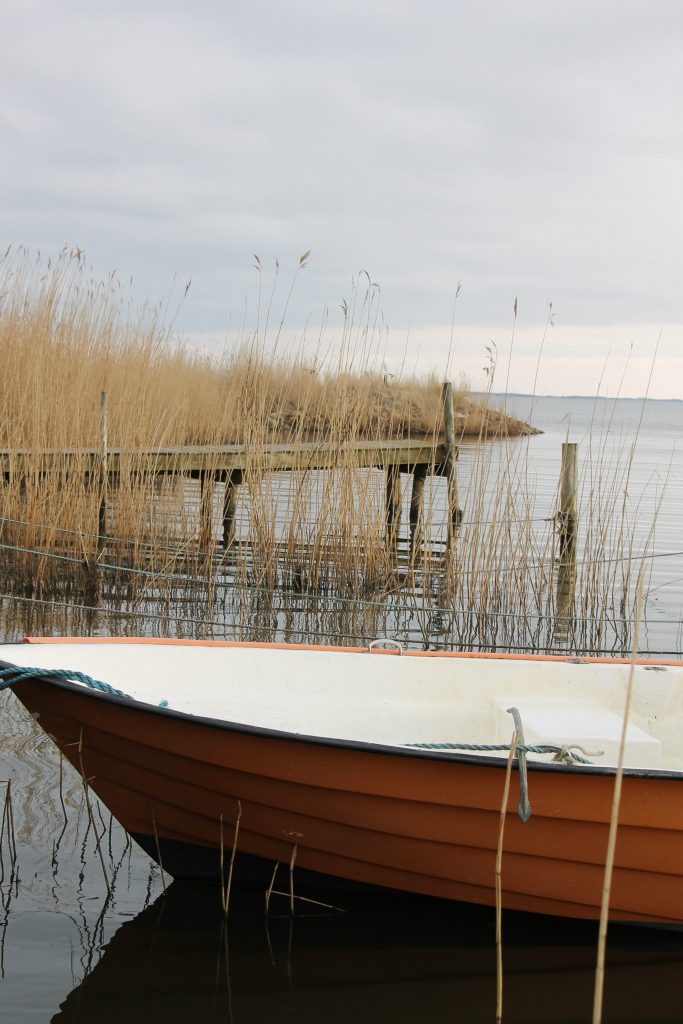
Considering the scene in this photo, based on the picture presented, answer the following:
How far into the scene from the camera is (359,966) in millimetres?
2686

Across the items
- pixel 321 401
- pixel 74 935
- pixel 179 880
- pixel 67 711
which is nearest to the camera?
pixel 74 935

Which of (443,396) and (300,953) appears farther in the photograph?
(443,396)

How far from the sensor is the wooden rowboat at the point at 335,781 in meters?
2.65

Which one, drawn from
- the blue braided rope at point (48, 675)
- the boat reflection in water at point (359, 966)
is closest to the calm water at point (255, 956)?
the boat reflection in water at point (359, 966)

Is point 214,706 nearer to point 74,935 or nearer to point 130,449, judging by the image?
point 74,935

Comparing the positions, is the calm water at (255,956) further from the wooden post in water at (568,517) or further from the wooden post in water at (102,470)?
the wooden post in water at (568,517)

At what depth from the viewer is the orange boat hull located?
265cm

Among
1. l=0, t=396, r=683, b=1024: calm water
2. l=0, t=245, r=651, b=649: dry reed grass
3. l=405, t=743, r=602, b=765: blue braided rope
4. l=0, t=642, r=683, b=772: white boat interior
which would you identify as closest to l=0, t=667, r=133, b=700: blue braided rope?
l=0, t=642, r=683, b=772: white boat interior

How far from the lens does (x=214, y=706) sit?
3.25 meters

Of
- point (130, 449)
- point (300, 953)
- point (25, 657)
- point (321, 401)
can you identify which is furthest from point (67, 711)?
point (130, 449)

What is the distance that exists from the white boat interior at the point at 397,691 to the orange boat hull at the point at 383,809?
0.34m

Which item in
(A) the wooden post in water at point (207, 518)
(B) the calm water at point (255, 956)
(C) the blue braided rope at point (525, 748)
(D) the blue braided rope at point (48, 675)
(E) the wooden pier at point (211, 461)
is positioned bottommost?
(B) the calm water at point (255, 956)

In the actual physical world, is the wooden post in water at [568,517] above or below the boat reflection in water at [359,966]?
above

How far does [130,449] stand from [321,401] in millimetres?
1407
